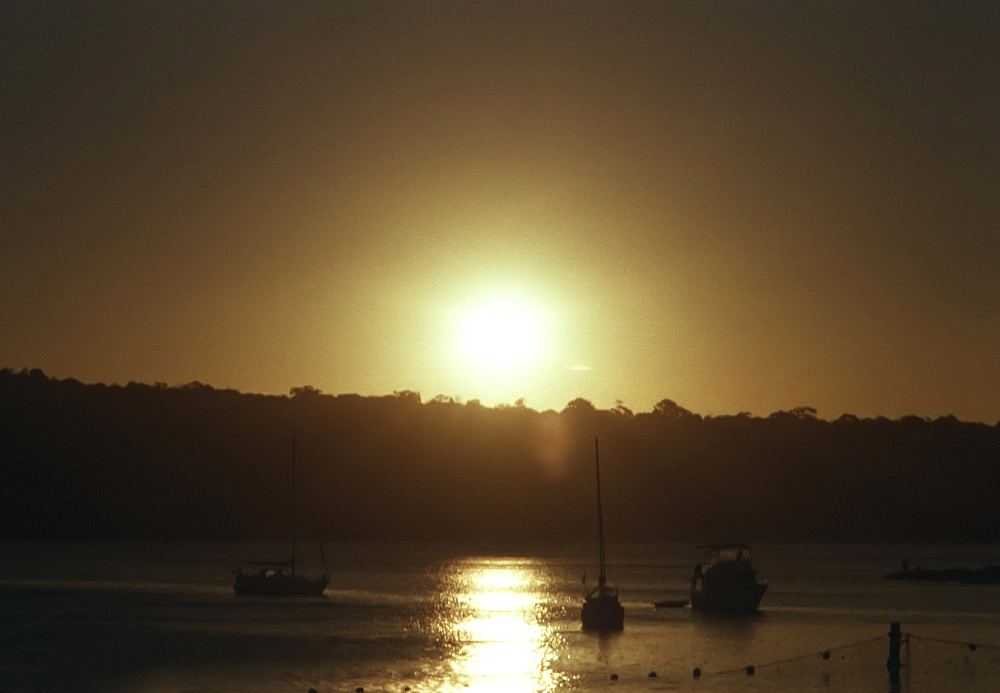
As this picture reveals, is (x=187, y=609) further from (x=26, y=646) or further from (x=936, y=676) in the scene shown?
(x=936, y=676)

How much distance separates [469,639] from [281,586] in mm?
36995

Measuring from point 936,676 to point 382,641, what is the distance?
32197 millimetres

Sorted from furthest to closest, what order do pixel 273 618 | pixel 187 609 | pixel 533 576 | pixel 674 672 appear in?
1. pixel 533 576
2. pixel 187 609
3. pixel 273 618
4. pixel 674 672

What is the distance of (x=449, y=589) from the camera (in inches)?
5182

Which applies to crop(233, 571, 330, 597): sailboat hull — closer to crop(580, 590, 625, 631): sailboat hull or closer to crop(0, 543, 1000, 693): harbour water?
crop(0, 543, 1000, 693): harbour water

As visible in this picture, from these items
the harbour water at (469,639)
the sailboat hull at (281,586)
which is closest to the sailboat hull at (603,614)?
the harbour water at (469,639)

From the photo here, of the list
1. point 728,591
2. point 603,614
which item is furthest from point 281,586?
point 603,614

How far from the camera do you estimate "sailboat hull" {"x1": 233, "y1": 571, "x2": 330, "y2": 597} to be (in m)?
111

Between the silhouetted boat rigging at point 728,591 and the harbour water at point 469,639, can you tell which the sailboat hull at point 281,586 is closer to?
the harbour water at point 469,639

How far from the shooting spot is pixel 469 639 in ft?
259

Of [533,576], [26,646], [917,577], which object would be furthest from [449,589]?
[26,646]

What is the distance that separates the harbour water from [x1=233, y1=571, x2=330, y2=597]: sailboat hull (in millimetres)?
873

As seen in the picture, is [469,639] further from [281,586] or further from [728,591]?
[281,586]

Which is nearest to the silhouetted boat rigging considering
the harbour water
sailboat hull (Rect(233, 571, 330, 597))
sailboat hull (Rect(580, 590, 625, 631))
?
the harbour water
